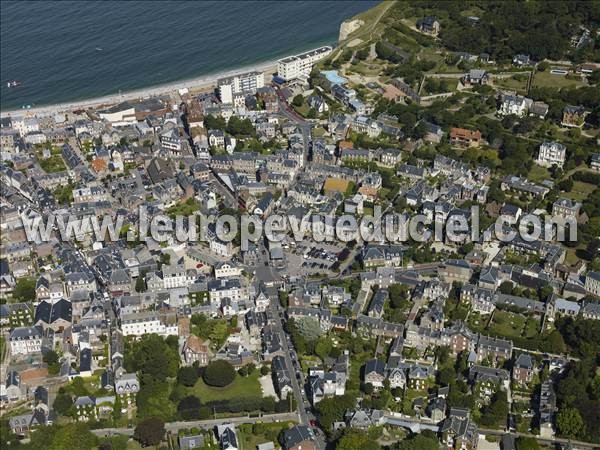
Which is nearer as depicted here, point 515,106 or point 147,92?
point 515,106

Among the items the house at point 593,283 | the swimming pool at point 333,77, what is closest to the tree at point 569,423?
the house at point 593,283

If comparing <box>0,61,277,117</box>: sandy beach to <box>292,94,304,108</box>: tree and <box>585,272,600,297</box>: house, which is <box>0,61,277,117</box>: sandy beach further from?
<box>585,272,600,297</box>: house

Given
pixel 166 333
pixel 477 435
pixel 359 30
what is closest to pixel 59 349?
pixel 166 333

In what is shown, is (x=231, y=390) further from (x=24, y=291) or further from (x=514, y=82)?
(x=514, y=82)

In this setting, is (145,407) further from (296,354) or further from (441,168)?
(441,168)

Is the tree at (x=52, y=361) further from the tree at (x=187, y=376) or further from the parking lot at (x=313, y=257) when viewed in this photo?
the parking lot at (x=313, y=257)

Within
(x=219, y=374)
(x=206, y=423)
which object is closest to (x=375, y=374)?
(x=219, y=374)

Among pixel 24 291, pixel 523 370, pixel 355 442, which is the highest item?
pixel 24 291
